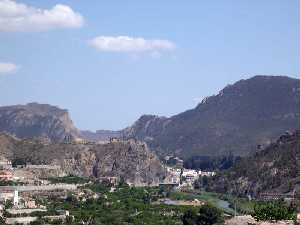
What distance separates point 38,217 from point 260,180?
229 ft

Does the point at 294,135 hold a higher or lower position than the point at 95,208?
higher

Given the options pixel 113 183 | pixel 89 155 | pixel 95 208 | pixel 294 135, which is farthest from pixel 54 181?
pixel 294 135

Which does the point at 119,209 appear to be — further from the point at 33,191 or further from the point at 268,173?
the point at 268,173

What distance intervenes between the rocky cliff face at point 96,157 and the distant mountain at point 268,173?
22258 millimetres

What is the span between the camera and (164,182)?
595 ft

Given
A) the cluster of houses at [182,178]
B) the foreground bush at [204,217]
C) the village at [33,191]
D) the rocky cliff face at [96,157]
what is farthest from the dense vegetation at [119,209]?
the cluster of houses at [182,178]

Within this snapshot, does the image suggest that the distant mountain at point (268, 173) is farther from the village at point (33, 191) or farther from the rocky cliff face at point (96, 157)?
the rocky cliff face at point (96, 157)

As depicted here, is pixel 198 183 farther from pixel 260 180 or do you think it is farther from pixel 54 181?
pixel 54 181

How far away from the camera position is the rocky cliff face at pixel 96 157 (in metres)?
168

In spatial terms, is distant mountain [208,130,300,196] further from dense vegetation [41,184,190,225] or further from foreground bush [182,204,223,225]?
foreground bush [182,204,223,225]

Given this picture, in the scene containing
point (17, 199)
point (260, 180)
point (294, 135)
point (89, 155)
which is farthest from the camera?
point (89, 155)

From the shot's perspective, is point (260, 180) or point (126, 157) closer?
point (260, 180)

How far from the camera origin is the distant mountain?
141000mm

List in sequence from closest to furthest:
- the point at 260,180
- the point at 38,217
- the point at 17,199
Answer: the point at 38,217
the point at 17,199
the point at 260,180
